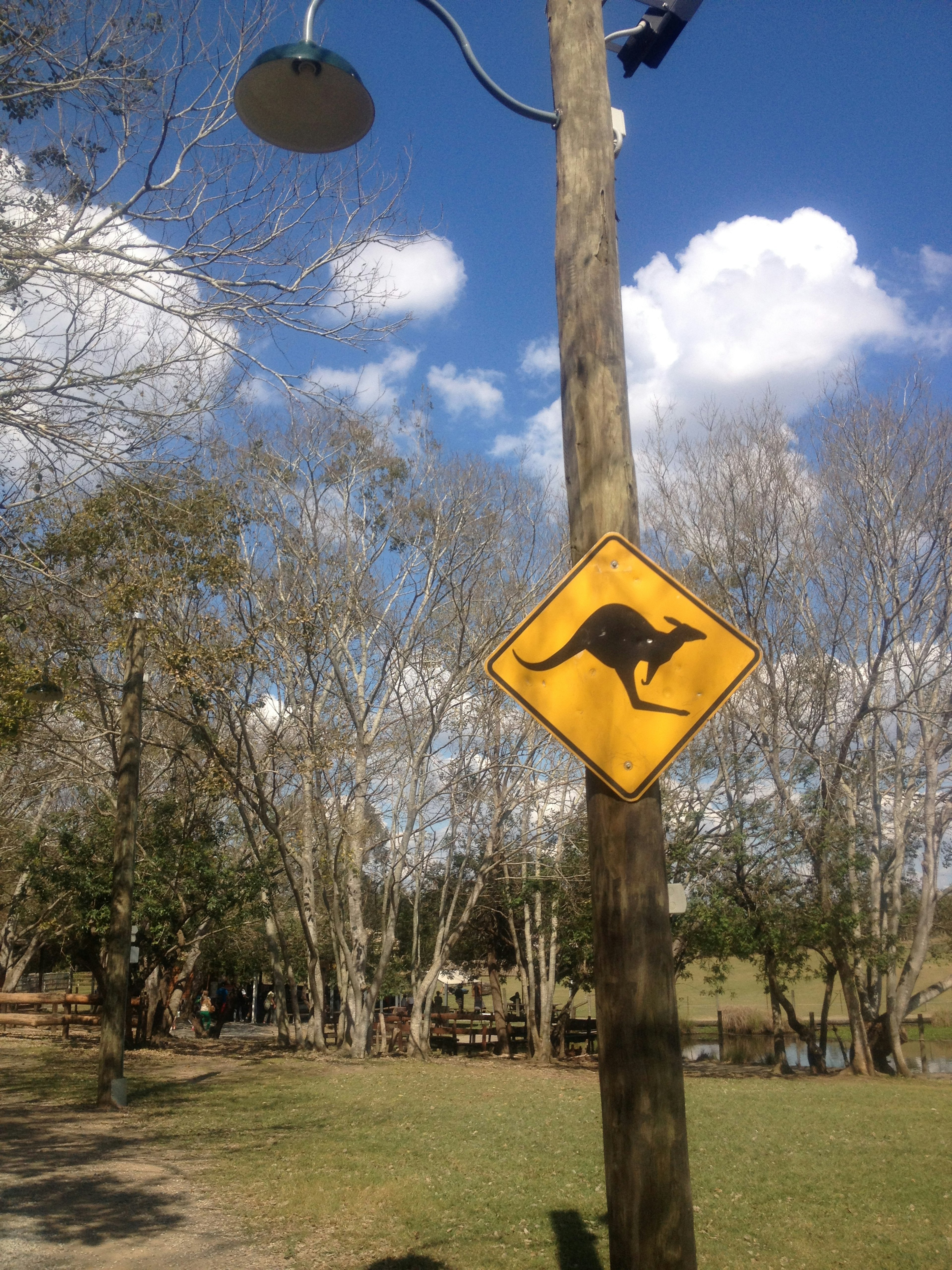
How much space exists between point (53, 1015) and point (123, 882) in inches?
460

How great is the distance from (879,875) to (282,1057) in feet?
41.5

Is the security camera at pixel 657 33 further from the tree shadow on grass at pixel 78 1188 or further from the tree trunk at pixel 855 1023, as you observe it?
the tree trunk at pixel 855 1023

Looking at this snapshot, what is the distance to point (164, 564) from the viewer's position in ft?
46.3

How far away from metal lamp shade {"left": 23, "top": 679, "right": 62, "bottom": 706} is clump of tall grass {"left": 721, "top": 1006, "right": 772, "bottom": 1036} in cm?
2549

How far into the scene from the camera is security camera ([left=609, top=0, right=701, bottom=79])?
4.27m

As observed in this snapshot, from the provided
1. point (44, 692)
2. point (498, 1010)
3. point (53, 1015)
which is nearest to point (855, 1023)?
point (498, 1010)

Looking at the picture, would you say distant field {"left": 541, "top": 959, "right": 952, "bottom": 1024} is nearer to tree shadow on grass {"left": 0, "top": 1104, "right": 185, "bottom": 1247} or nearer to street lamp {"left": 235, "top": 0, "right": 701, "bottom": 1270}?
tree shadow on grass {"left": 0, "top": 1104, "right": 185, "bottom": 1247}

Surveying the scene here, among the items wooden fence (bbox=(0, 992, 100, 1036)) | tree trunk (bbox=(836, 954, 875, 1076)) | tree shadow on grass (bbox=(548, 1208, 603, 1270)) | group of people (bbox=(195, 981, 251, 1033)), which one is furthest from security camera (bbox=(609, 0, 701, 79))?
group of people (bbox=(195, 981, 251, 1033))

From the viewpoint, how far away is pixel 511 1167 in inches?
318

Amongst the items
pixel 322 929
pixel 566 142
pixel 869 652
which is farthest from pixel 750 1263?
pixel 322 929

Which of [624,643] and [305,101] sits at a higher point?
[305,101]

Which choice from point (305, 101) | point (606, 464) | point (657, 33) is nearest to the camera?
point (606, 464)

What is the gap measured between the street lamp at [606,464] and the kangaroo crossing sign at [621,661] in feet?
0.39

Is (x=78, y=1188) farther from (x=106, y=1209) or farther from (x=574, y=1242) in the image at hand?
(x=574, y=1242)
